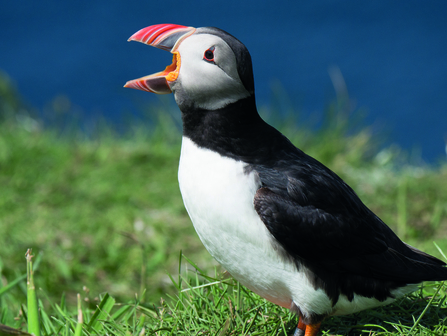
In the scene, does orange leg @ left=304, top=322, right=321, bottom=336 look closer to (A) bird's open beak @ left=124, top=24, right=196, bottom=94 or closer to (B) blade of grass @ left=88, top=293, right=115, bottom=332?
(B) blade of grass @ left=88, top=293, right=115, bottom=332

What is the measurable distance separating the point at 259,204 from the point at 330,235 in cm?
33

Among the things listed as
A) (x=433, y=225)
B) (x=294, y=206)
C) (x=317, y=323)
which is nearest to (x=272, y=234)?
(x=294, y=206)

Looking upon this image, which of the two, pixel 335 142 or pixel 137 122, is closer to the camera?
pixel 335 142

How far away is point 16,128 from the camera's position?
612cm

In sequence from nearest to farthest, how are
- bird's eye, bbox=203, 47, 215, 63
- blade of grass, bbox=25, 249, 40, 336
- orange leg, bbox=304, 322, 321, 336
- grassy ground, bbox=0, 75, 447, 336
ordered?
blade of grass, bbox=25, 249, 40, 336
bird's eye, bbox=203, 47, 215, 63
orange leg, bbox=304, 322, 321, 336
grassy ground, bbox=0, 75, 447, 336

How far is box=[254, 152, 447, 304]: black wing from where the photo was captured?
6.40 ft

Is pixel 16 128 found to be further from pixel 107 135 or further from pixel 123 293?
pixel 123 293

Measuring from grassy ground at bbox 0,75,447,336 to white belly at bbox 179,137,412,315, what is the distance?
0.24 meters

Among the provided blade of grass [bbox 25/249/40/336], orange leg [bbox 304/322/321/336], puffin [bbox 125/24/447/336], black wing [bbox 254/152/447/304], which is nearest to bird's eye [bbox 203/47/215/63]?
puffin [bbox 125/24/447/336]

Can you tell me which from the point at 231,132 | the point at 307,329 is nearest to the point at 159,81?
the point at 231,132

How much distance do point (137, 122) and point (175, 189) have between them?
6.29 ft

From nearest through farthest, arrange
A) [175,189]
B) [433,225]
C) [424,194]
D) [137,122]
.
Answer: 1. [433,225]
2. [424,194]
3. [175,189]
4. [137,122]

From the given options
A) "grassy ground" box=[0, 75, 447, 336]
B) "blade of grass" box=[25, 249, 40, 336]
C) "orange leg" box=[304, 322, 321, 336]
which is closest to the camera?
"blade of grass" box=[25, 249, 40, 336]

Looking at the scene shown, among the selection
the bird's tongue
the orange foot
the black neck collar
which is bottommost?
the orange foot
